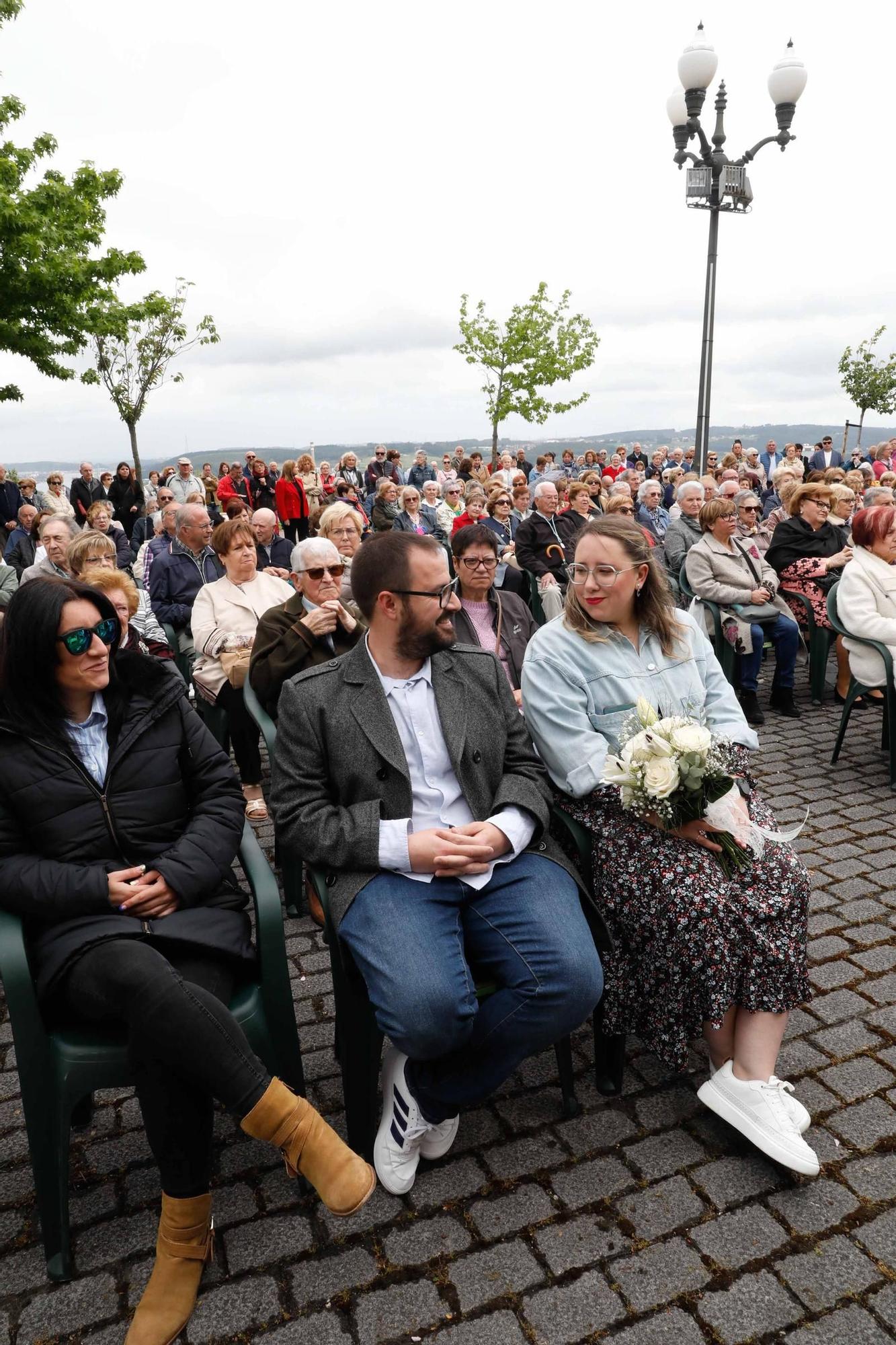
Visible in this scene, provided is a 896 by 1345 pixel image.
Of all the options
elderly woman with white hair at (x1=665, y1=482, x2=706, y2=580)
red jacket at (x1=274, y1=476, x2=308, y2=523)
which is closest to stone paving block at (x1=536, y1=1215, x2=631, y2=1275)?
elderly woman with white hair at (x1=665, y1=482, x2=706, y2=580)

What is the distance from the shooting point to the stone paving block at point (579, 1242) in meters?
2.12

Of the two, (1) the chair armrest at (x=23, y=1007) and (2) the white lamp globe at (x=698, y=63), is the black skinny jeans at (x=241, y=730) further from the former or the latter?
(2) the white lamp globe at (x=698, y=63)

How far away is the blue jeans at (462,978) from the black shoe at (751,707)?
169 inches

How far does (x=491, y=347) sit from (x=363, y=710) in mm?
29689

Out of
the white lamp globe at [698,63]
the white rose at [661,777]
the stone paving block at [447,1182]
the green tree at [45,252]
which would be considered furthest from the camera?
the green tree at [45,252]

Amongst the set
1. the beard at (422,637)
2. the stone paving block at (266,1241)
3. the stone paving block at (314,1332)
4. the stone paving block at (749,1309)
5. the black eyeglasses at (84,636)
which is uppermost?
the black eyeglasses at (84,636)

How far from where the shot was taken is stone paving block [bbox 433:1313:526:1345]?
1.93 m

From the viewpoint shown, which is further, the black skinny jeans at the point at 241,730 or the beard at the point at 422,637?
the black skinny jeans at the point at 241,730

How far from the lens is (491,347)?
30.1 m

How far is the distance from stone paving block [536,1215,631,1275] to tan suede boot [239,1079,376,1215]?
46 centimetres

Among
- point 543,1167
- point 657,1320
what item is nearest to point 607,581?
point 543,1167

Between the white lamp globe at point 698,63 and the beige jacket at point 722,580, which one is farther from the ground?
the white lamp globe at point 698,63

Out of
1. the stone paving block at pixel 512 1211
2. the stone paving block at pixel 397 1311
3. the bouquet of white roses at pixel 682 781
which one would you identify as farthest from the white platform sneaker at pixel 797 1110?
the stone paving block at pixel 397 1311

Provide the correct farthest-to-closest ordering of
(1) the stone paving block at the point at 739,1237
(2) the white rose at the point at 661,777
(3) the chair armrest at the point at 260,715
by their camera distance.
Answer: (3) the chair armrest at the point at 260,715 → (2) the white rose at the point at 661,777 → (1) the stone paving block at the point at 739,1237
